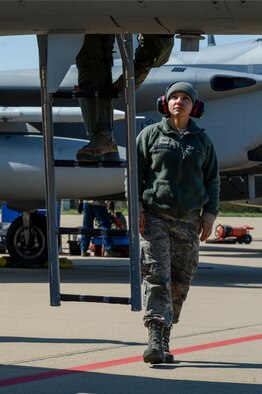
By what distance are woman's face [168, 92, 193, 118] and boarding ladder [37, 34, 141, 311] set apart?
45cm

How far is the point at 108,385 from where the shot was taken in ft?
21.5

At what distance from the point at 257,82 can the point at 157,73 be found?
162 centimetres

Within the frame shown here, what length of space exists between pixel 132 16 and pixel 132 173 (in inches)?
48.4

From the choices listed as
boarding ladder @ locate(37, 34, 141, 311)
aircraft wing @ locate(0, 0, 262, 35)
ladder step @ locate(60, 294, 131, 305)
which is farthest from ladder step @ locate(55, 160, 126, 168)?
aircraft wing @ locate(0, 0, 262, 35)

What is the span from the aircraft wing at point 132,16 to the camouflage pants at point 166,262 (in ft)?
5.14

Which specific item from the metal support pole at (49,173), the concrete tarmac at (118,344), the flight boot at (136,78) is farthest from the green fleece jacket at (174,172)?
the concrete tarmac at (118,344)

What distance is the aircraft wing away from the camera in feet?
19.7

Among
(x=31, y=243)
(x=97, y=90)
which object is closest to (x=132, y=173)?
(x=97, y=90)

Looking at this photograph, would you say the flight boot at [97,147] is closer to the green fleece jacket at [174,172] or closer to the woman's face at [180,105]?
the green fleece jacket at [174,172]

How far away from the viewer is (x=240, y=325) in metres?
9.69

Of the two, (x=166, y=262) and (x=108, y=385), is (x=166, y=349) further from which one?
(x=108, y=385)

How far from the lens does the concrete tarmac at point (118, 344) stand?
21.7 ft

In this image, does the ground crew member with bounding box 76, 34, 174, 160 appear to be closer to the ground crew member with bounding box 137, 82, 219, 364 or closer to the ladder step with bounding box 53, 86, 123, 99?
the ladder step with bounding box 53, 86, 123, 99

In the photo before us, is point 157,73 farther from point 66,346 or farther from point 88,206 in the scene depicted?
point 66,346
